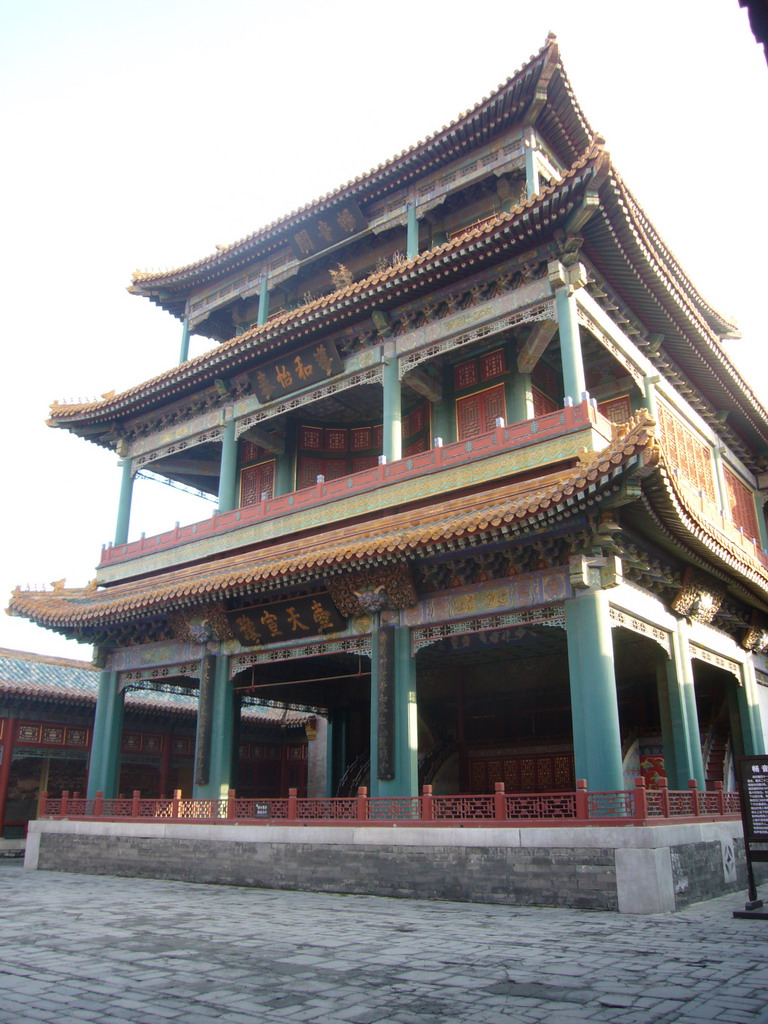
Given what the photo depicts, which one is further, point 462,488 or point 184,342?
point 184,342

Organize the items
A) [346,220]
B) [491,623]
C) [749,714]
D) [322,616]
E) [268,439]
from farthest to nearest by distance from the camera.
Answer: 1. [268,439]
2. [346,220]
3. [749,714]
4. [322,616]
5. [491,623]

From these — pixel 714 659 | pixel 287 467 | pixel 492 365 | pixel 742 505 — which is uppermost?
pixel 492 365

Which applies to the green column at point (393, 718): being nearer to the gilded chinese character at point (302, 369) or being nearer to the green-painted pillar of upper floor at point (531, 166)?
the gilded chinese character at point (302, 369)

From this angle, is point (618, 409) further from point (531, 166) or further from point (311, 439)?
point (311, 439)

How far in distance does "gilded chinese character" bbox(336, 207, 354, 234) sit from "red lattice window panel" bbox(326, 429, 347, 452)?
4.68 metres

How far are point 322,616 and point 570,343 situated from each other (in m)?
6.35

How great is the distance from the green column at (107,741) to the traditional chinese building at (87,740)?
81 cm

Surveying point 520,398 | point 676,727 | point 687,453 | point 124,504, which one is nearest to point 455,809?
point 676,727

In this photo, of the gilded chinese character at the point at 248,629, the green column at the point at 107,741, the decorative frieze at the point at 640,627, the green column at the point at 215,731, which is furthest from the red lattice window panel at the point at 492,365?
the green column at the point at 107,741

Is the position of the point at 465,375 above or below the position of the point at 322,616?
above

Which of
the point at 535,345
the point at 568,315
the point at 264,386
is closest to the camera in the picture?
the point at 568,315

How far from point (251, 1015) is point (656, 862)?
622 centimetres

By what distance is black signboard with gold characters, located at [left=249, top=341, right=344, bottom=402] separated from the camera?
17.3 metres

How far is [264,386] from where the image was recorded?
18453 millimetres
